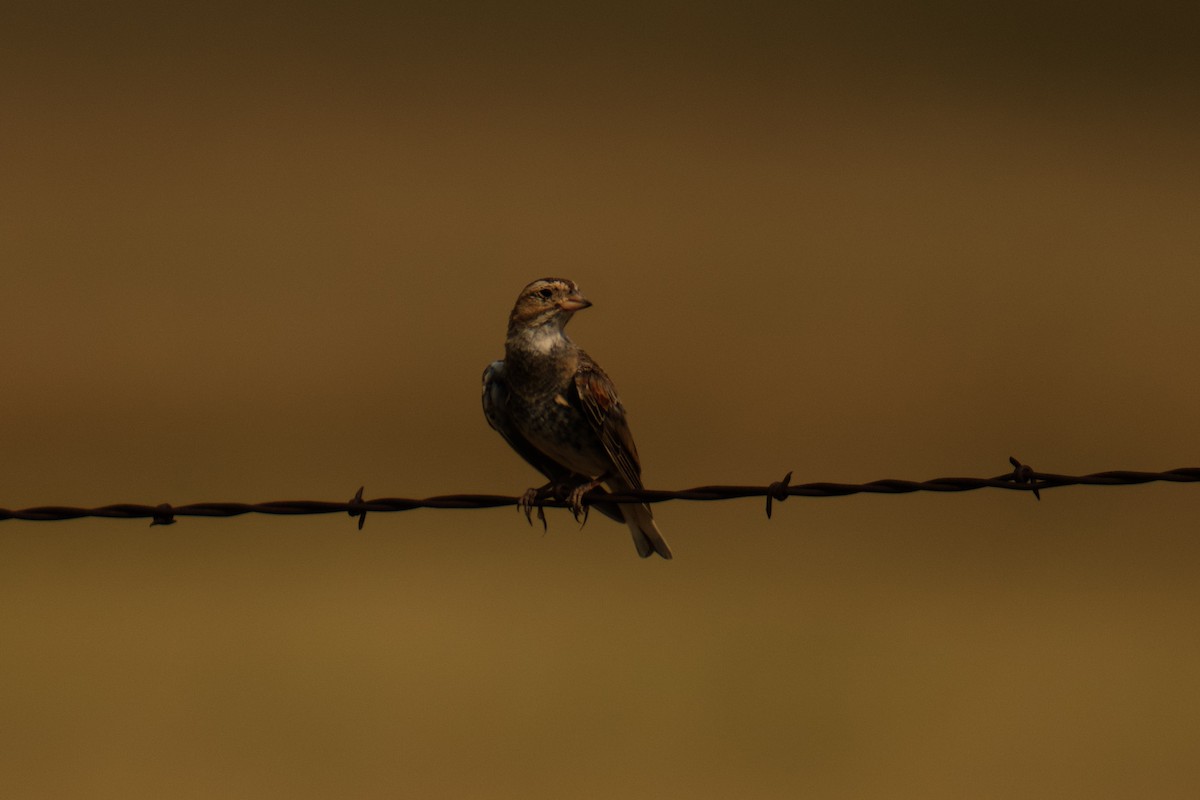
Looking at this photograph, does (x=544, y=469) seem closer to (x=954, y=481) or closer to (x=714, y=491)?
(x=714, y=491)

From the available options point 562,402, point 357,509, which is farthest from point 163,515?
point 562,402

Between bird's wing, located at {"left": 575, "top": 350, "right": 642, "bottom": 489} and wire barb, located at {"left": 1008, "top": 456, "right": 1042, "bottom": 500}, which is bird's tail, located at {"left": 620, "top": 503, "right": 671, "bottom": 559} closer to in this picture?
bird's wing, located at {"left": 575, "top": 350, "right": 642, "bottom": 489}

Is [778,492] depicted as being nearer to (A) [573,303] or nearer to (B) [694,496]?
(B) [694,496]

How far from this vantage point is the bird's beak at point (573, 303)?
311 inches

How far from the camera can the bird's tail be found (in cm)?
810

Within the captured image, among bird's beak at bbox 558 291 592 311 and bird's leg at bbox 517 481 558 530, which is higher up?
bird's beak at bbox 558 291 592 311

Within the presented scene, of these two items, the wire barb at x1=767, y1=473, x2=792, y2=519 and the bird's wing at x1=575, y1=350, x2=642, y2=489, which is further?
the bird's wing at x1=575, y1=350, x2=642, y2=489

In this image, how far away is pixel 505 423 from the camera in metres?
8.27

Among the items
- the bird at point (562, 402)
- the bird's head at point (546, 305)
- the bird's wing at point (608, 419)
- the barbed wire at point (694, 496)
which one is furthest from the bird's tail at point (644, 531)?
the barbed wire at point (694, 496)

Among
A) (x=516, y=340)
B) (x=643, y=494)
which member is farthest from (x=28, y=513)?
(x=516, y=340)

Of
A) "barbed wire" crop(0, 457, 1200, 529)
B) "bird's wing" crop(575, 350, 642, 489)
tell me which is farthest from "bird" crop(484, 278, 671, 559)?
"barbed wire" crop(0, 457, 1200, 529)

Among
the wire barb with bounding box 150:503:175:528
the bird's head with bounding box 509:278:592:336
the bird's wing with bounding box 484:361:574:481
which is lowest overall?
the wire barb with bounding box 150:503:175:528

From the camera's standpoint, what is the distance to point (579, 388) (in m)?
7.77

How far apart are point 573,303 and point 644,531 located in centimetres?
143
